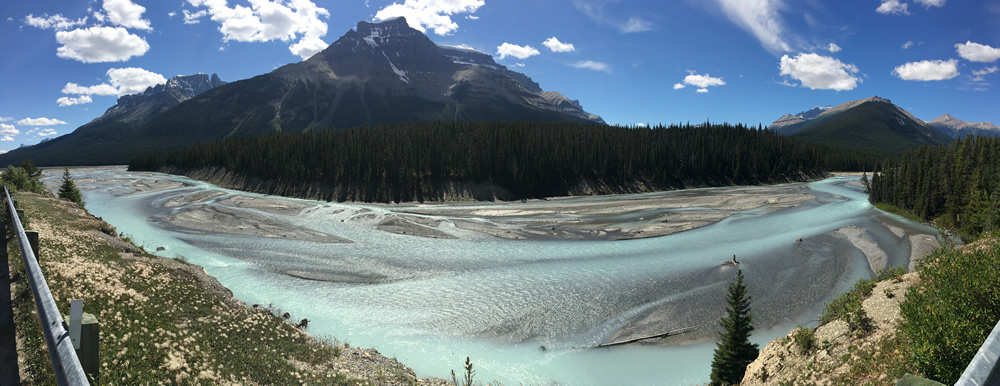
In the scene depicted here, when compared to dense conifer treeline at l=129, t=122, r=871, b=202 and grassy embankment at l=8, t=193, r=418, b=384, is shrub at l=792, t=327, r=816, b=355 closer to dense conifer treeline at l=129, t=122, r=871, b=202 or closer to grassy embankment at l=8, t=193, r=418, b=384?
grassy embankment at l=8, t=193, r=418, b=384

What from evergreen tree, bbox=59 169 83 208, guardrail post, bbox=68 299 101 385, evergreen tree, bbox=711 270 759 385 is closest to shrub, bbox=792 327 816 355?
evergreen tree, bbox=711 270 759 385

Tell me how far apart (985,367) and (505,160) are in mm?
101406

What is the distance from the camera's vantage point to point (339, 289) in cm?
3456

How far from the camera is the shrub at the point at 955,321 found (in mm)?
8086

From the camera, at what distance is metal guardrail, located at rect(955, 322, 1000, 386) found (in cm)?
381

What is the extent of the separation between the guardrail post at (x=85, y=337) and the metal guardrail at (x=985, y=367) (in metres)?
10.9

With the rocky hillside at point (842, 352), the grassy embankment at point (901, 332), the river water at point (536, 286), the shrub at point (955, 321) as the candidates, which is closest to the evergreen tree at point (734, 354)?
the rocky hillside at point (842, 352)

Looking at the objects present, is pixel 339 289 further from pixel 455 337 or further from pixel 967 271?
pixel 967 271

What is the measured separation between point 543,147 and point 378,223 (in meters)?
59.3

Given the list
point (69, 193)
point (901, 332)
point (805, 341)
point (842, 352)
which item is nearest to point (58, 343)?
point (901, 332)

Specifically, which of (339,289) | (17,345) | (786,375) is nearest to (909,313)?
(786,375)

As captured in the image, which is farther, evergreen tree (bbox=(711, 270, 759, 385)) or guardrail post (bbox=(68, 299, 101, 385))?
evergreen tree (bbox=(711, 270, 759, 385))

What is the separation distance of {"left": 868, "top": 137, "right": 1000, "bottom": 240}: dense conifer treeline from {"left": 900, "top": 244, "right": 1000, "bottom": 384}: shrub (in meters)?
48.4

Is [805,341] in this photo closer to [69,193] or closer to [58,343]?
[58,343]
